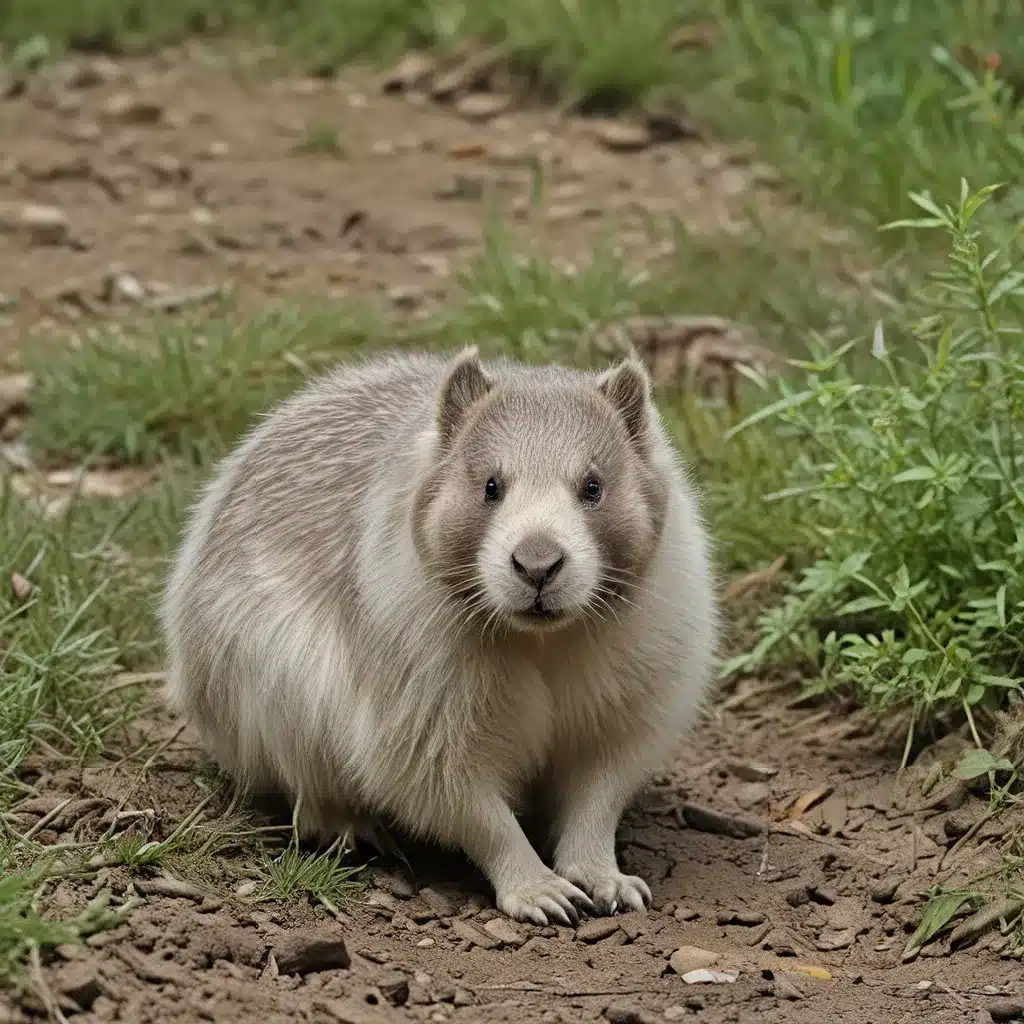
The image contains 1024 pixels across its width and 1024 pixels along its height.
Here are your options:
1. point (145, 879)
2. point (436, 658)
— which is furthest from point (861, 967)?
point (145, 879)

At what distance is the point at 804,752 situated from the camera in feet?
19.7

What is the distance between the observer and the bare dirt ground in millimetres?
4281

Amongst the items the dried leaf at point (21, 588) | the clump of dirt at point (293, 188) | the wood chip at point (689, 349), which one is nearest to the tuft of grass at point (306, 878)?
the dried leaf at point (21, 588)

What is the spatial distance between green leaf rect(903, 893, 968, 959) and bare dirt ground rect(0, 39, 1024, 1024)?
0.04 metres

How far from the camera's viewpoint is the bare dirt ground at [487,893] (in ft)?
14.0

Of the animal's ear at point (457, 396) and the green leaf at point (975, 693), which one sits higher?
the animal's ear at point (457, 396)

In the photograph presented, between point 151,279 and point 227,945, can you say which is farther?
point 151,279

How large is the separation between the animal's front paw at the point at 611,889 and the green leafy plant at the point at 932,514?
3.21 ft

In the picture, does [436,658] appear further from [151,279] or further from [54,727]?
[151,279]

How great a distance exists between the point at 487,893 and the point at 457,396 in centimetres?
137

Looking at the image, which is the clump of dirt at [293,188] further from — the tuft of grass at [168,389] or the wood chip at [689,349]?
the wood chip at [689,349]

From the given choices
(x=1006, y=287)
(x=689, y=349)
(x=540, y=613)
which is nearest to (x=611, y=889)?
(x=540, y=613)

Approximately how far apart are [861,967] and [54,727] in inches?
94.2

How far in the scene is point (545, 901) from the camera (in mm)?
4926
